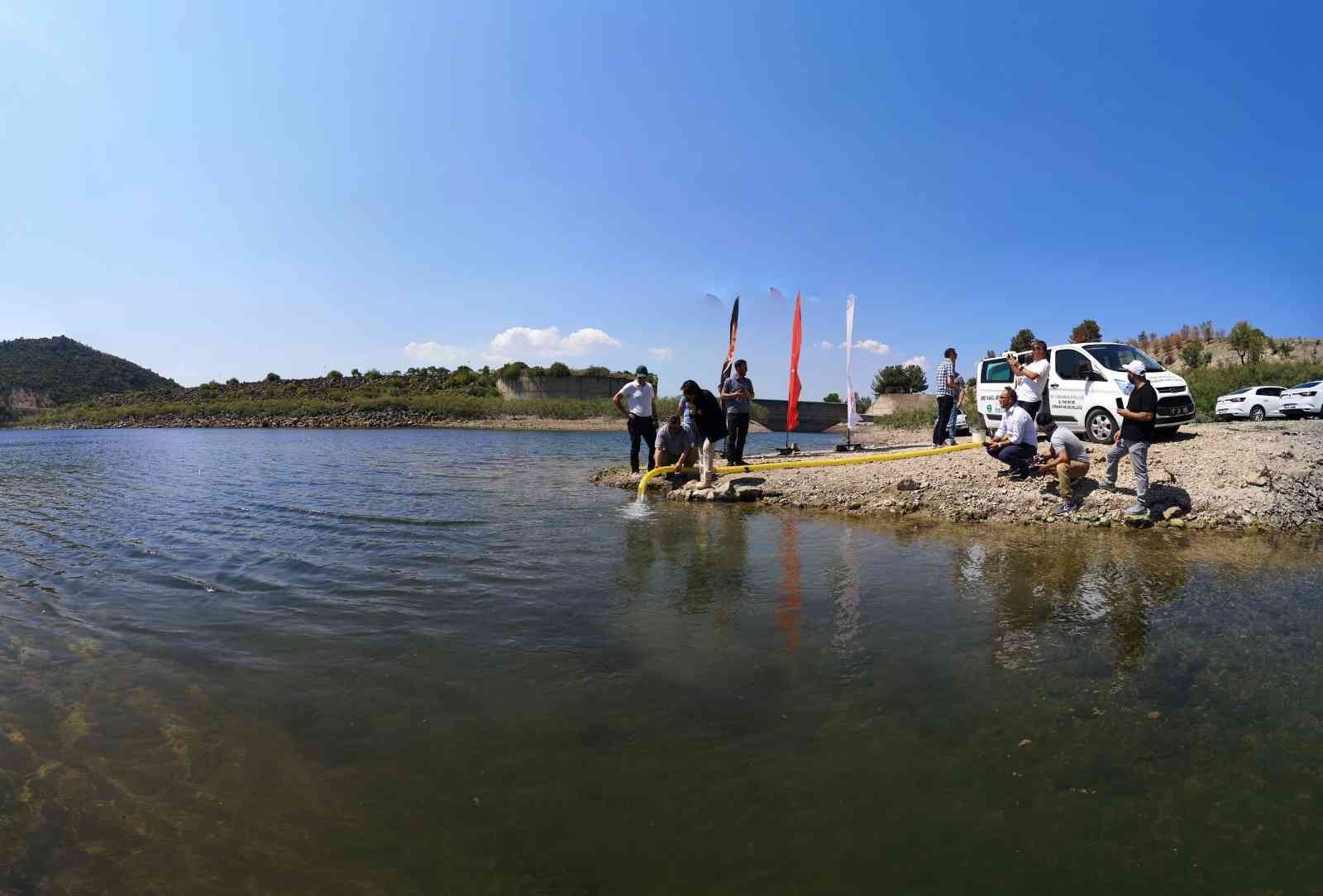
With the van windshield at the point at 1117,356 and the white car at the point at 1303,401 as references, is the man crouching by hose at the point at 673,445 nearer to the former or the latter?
the van windshield at the point at 1117,356

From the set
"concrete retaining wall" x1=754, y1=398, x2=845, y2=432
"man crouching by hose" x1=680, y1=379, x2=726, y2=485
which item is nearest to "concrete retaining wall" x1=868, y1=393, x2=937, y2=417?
"concrete retaining wall" x1=754, y1=398, x2=845, y2=432

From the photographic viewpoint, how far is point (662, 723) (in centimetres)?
368

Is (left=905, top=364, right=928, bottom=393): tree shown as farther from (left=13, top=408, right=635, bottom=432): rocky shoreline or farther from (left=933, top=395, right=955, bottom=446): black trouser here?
(left=933, top=395, right=955, bottom=446): black trouser

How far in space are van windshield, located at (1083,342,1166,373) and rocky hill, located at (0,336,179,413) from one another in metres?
128

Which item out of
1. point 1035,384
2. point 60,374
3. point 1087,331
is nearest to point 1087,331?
point 1087,331

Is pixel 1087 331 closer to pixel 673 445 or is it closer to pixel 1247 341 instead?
pixel 1247 341

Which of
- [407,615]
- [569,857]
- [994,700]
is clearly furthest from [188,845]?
[994,700]

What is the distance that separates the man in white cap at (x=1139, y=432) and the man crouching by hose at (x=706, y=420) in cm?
626

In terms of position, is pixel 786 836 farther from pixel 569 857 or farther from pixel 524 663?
pixel 524 663

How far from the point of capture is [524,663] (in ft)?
14.8

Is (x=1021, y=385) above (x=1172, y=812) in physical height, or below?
above

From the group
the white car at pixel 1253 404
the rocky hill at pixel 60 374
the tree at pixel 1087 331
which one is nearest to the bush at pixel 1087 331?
the tree at pixel 1087 331

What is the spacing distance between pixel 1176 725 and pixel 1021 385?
8961 millimetres

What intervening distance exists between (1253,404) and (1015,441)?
20.5 m
